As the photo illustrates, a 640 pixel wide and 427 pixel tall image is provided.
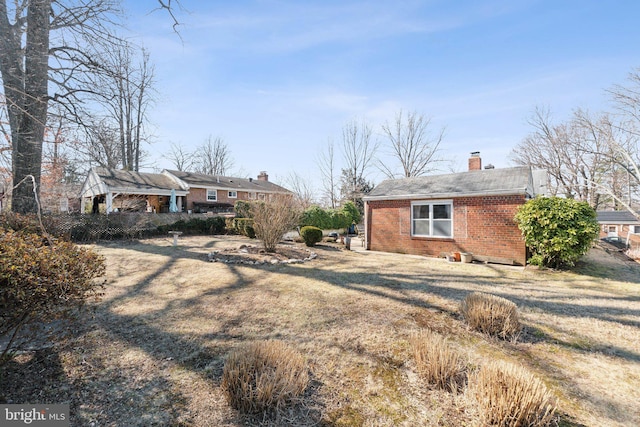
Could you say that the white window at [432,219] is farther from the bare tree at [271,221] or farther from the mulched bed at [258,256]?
the bare tree at [271,221]

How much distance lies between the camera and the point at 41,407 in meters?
2.39

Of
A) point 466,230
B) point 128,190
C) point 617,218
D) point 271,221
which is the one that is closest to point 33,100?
point 271,221

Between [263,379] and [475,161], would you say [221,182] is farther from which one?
[263,379]

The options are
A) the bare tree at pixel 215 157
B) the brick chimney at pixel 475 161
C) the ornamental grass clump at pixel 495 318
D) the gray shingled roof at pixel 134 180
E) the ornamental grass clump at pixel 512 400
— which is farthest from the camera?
the bare tree at pixel 215 157

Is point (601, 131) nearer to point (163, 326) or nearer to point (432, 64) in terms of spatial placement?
point (432, 64)

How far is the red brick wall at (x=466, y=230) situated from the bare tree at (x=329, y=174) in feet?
55.9

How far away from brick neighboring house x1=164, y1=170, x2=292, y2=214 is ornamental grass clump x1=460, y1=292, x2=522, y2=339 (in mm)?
21057

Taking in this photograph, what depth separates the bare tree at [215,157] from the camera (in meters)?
38.8

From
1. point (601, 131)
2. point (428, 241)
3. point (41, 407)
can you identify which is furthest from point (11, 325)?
point (601, 131)

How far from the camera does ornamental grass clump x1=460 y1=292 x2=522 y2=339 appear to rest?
12.8ft

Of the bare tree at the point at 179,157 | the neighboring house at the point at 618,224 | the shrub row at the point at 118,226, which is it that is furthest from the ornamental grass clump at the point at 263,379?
the neighboring house at the point at 618,224

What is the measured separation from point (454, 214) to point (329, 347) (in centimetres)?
919

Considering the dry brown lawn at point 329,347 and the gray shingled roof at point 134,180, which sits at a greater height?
the gray shingled roof at point 134,180

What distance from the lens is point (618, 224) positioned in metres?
35.8
